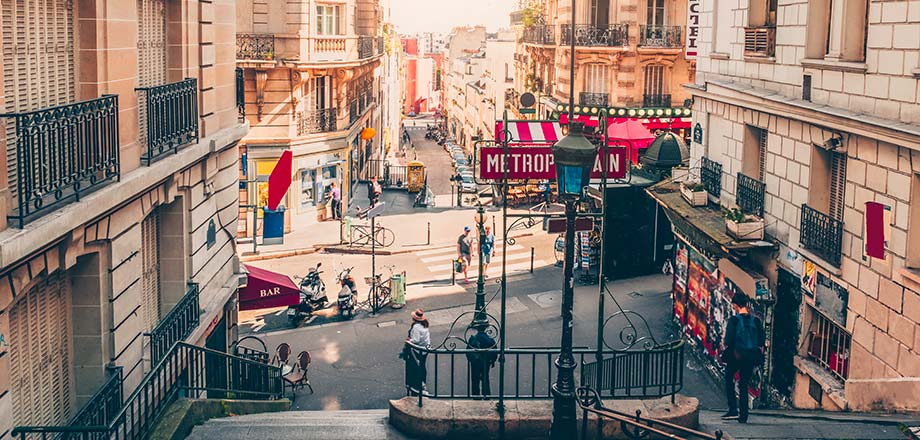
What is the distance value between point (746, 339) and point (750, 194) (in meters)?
5.66

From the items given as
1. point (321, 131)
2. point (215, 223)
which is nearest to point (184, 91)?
point (215, 223)

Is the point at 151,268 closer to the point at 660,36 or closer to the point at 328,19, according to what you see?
the point at 328,19

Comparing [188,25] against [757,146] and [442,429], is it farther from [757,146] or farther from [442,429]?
[757,146]

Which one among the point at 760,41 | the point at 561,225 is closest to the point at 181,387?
the point at 561,225

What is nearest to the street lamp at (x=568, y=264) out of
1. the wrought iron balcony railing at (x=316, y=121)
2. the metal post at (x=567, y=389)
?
the metal post at (x=567, y=389)

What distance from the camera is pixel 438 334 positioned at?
2241 cm

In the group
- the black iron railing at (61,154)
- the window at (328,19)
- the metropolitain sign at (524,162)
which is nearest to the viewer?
the black iron railing at (61,154)

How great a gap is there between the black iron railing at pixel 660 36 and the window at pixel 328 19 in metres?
12.9

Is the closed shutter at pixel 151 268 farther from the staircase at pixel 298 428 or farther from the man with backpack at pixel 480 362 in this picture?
the man with backpack at pixel 480 362

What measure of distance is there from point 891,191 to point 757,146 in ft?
17.6

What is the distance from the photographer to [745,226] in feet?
54.5

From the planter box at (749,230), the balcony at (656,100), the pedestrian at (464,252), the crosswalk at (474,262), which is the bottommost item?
the crosswalk at (474,262)

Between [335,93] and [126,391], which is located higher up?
[335,93]

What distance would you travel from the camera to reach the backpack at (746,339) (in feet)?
41.0
